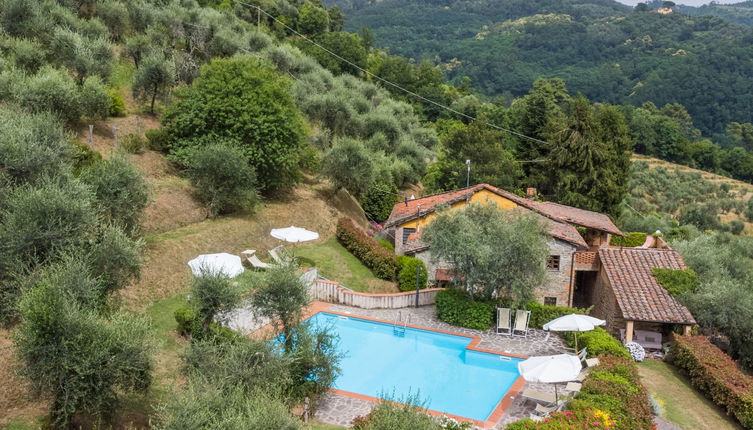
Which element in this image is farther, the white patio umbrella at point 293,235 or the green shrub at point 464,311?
the white patio umbrella at point 293,235

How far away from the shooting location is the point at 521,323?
22062mm

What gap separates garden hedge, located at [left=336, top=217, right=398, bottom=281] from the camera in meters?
28.1

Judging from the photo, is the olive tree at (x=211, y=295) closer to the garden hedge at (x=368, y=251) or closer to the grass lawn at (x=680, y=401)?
the garden hedge at (x=368, y=251)

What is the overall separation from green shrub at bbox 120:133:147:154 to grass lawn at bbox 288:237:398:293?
10.7 meters

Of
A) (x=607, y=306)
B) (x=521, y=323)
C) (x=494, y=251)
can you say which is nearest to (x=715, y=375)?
(x=521, y=323)

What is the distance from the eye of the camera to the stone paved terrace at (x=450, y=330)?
15867 mm

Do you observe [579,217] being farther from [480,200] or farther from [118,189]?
[118,189]

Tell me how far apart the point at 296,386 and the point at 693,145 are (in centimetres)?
10800

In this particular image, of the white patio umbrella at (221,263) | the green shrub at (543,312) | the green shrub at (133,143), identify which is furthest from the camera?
the green shrub at (133,143)

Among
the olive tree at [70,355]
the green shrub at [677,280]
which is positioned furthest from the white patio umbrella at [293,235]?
the green shrub at [677,280]

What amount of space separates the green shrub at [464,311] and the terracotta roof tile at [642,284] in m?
5.66

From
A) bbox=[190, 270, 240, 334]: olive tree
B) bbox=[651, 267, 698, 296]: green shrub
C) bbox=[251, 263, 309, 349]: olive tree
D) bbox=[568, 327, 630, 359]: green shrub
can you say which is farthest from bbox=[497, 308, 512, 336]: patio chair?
bbox=[190, 270, 240, 334]: olive tree

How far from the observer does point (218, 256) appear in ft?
70.2

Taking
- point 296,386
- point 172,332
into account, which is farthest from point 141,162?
point 296,386
